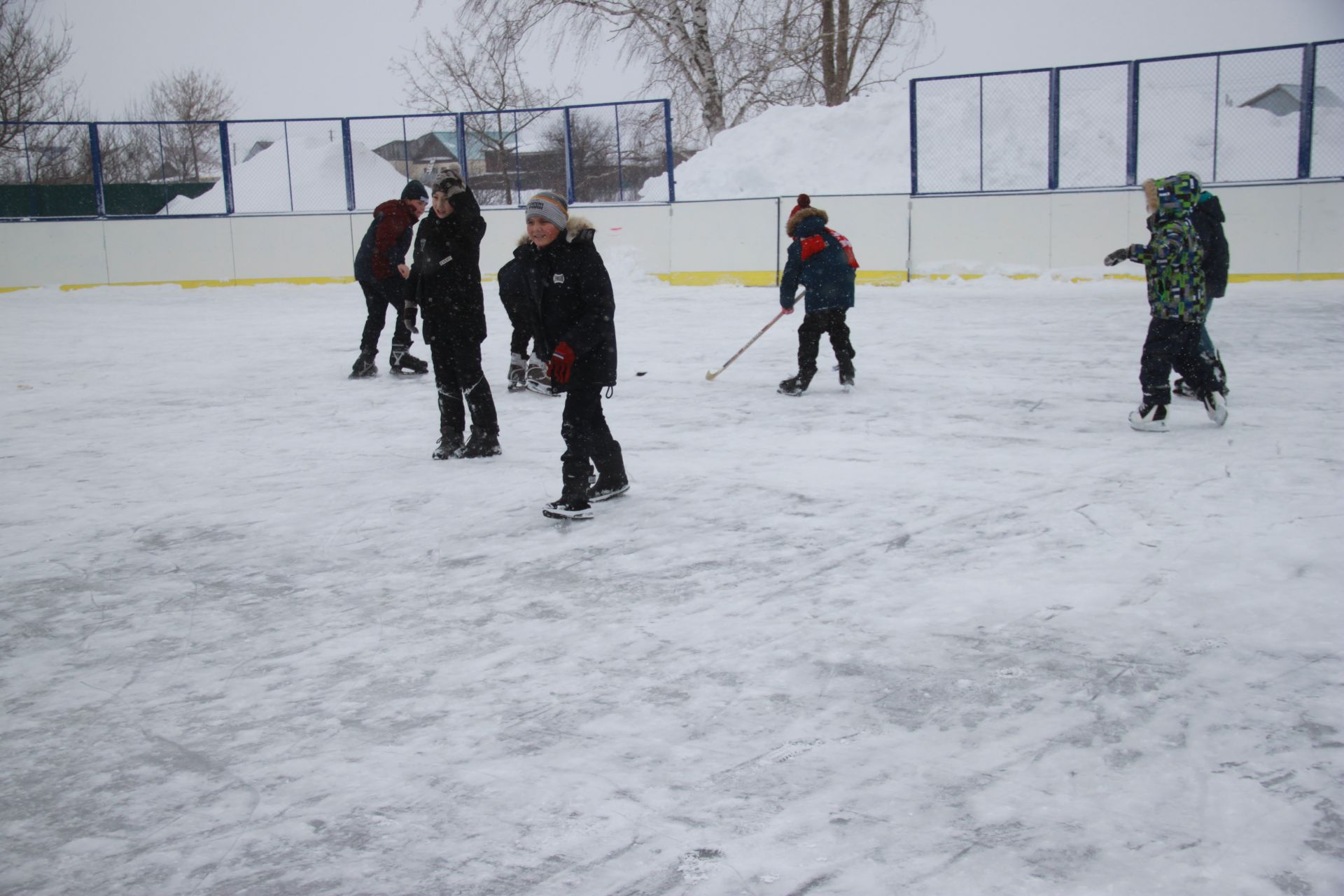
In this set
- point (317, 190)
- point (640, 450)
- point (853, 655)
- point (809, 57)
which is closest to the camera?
point (853, 655)

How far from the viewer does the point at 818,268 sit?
7500 millimetres

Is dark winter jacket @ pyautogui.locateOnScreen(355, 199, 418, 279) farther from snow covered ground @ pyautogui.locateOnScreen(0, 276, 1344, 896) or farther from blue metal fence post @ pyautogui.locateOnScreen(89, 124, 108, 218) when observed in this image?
blue metal fence post @ pyautogui.locateOnScreen(89, 124, 108, 218)

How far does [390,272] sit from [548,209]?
12.3ft

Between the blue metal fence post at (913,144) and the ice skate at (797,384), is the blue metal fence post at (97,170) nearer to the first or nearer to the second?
the blue metal fence post at (913,144)

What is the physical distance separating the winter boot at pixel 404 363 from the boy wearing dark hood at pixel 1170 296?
5.15m

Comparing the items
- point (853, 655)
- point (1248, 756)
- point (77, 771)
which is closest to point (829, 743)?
point (853, 655)

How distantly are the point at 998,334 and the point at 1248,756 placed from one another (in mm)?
8041

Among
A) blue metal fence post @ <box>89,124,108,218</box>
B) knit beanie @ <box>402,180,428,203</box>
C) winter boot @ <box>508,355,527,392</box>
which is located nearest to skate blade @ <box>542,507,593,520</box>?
winter boot @ <box>508,355,527,392</box>

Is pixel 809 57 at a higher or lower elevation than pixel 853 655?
higher

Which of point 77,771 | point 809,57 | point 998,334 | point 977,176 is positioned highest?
point 809,57

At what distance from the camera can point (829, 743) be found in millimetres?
2775

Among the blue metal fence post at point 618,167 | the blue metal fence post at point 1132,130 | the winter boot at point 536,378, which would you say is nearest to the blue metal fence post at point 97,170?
the blue metal fence post at point 618,167

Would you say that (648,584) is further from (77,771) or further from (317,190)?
(317,190)

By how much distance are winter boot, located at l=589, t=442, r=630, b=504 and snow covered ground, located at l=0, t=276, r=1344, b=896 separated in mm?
95
